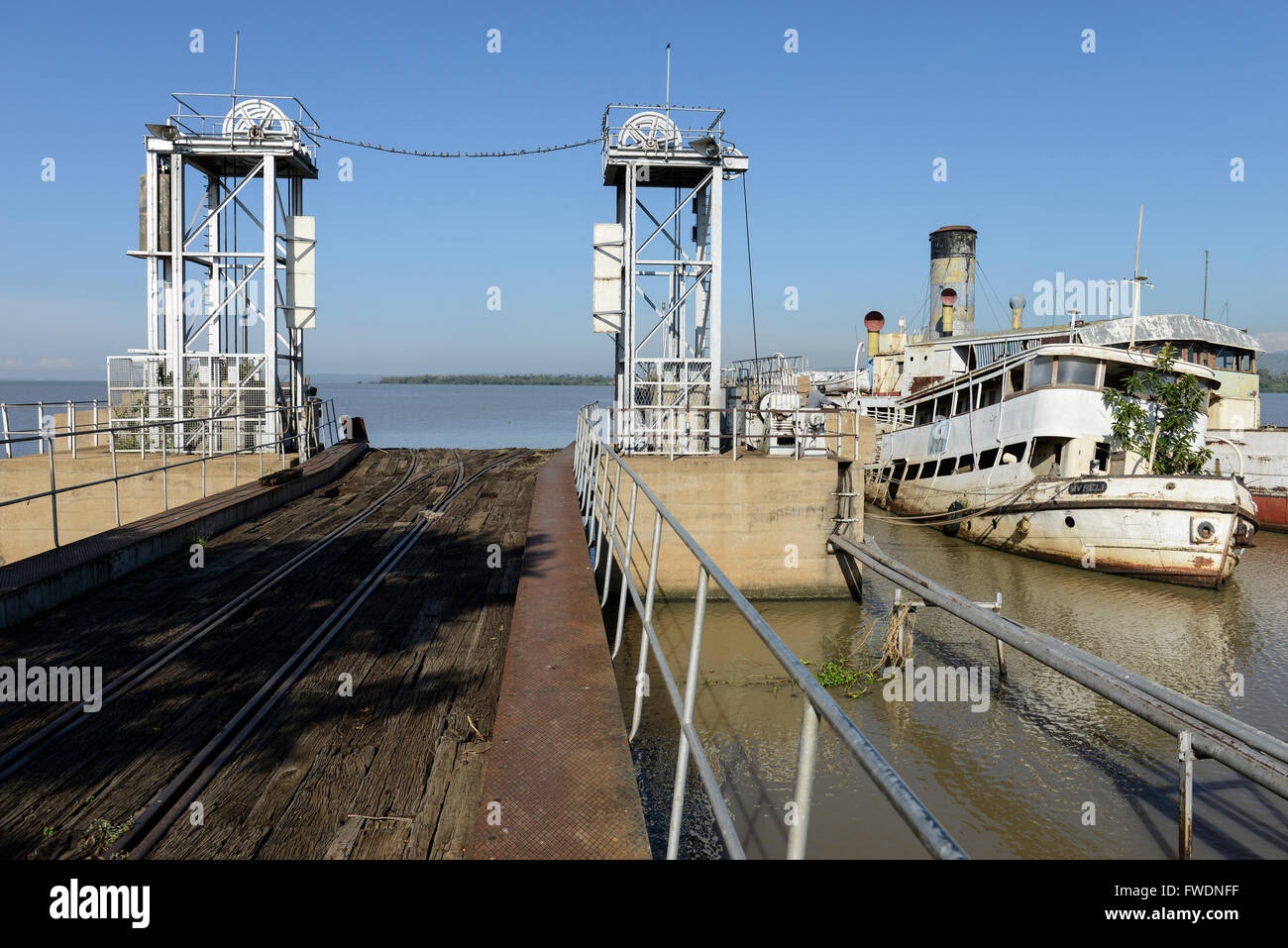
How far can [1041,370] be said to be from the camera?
72.1 ft

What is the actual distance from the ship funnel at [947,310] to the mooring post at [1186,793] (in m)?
35.3

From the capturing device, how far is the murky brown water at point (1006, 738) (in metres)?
8.45

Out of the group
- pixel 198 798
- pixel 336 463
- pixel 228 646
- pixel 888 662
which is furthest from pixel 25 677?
pixel 336 463

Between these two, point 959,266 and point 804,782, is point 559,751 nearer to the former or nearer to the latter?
point 804,782

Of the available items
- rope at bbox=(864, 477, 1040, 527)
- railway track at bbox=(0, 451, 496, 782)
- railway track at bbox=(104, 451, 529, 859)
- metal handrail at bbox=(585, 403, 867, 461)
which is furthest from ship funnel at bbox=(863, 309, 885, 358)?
railway track at bbox=(104, 451, 529, 859)

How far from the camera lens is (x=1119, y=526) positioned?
19.2 m

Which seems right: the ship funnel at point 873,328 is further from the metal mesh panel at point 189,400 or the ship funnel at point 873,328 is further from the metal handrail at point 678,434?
the metal mesh panel at point 189,400

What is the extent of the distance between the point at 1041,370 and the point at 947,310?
20.1 meters

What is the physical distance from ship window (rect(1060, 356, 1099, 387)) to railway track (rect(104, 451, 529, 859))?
18715mm

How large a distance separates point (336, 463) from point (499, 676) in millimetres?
13285

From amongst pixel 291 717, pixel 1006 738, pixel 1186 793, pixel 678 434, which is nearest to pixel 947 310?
pixel 678 434

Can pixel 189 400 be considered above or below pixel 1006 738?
above

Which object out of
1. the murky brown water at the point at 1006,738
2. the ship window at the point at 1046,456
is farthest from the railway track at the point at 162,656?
the ship window at the point at 1046,456
